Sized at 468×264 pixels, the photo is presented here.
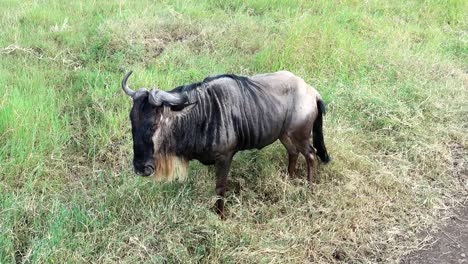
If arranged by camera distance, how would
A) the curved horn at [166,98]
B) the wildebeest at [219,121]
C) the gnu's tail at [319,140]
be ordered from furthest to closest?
the gnu's tail at [319,140], the wildebeest at [219,121], the curved horn at [166,98]

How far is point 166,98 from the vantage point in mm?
3357


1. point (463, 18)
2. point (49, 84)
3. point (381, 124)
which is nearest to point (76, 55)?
point (49, 84)

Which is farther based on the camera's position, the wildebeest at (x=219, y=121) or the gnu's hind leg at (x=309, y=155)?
the gnu's hind leg at (x=309, y=155)

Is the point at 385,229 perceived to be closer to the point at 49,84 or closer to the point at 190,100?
the point at 190,100

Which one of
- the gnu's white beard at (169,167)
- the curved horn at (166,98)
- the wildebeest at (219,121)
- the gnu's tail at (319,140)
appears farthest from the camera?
the gnu's tail at (319,140)

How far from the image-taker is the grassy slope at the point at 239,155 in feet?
12.1

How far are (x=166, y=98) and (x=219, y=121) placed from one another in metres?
0.51

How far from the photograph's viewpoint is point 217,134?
370 cm

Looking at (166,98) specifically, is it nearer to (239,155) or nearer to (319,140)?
(239,155)

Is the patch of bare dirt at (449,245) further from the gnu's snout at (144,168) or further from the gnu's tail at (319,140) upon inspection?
the gnu's snout at (144,168)

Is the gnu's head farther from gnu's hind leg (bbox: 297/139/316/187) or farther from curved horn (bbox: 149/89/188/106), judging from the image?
gnu's hind leg (bbox: 297/139/316/187)

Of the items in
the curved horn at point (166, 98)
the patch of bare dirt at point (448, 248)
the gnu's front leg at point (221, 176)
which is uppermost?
the curved horn at point (166, 98)

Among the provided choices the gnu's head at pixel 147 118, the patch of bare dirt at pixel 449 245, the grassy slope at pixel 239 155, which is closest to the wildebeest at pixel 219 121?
the gnu's head at pixel 147 118

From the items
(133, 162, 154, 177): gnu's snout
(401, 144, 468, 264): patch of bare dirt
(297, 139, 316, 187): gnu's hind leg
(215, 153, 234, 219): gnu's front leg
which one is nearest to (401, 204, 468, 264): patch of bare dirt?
(401, 144, 468, 264): patch of bare dirt
